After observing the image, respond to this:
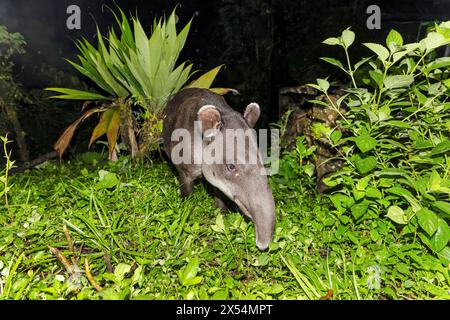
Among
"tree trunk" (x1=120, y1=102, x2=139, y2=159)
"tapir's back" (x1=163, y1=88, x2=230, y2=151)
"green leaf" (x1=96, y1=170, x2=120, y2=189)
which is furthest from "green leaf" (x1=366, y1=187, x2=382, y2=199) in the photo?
"tree trunk" (x1=120, y1=102, x2=139, y2=159)

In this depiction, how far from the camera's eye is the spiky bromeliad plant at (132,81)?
13.6ft

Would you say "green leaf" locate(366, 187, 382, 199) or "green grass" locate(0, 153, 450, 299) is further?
"green leaf" locate(366, 187, 382, 199)

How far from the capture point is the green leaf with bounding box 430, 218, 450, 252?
6.57 ft

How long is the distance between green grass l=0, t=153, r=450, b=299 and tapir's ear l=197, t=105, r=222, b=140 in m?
0.66

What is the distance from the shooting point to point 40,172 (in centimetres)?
466

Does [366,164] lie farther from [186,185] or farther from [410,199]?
[186,185]

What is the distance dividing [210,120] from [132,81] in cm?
192

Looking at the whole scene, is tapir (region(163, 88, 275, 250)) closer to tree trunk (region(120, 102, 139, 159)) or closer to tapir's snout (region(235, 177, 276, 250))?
tapir's snout (region(235, 177, 276, 250))

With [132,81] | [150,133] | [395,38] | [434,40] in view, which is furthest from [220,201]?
[434,40]

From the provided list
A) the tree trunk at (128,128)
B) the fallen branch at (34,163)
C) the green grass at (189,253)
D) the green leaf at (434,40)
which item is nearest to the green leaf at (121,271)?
the green grass at (189,253)

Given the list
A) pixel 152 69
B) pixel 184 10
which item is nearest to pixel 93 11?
pixel 184 10

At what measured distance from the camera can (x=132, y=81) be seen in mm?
4234

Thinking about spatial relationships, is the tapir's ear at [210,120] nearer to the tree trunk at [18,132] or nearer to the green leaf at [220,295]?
the green leaf at [220,295]

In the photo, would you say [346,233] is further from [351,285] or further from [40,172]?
[40,172]
